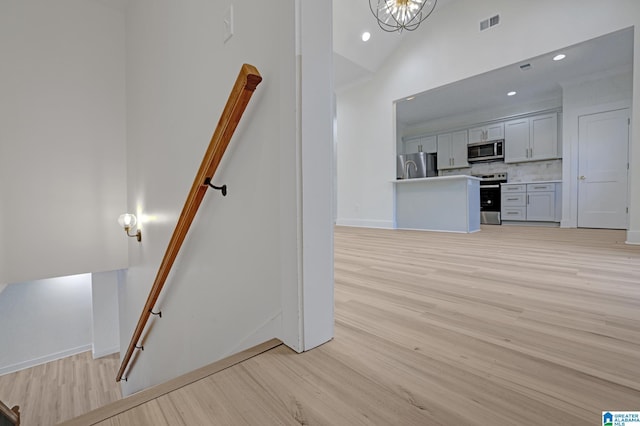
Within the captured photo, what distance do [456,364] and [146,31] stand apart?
333 centimetres

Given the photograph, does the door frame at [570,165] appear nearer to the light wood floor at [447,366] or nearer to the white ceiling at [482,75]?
the white ceiling at [482,75]

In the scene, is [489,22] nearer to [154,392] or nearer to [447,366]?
[447,366]

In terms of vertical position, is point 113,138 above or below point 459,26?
below

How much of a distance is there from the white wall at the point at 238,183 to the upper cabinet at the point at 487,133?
645cm

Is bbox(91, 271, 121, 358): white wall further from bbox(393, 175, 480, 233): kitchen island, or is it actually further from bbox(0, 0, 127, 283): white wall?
bbox(393, 175, 480, 233): kitchen island

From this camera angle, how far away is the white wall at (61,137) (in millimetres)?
2840

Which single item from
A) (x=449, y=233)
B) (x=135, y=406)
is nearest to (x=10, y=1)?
(x=135, y=406)

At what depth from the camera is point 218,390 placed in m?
0.69

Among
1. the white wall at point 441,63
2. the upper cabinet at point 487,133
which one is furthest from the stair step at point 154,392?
the upper cabinet at point 487,133

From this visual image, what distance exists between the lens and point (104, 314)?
4867 mm

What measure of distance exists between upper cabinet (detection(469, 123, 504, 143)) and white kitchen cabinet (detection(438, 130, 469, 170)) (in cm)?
16

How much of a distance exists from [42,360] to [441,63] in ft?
26.9

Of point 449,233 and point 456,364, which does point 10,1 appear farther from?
point 449,233

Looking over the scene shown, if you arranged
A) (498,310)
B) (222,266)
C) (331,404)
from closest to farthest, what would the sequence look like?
(331,404) → (498,310) → (222,266)
